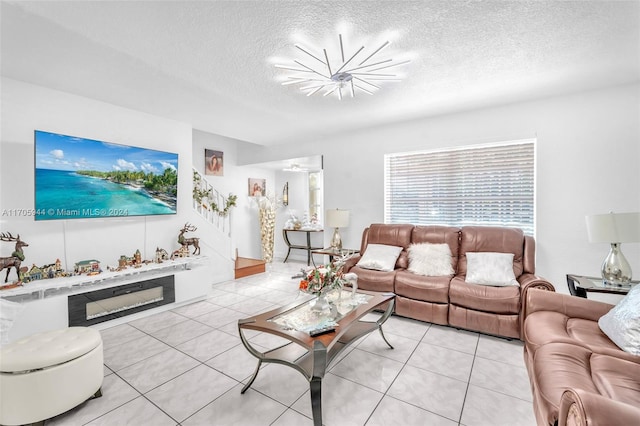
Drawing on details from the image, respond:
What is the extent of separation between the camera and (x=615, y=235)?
94.5 inches

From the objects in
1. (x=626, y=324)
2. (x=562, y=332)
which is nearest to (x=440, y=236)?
(x=562, y=332)

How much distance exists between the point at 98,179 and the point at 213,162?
2.88 metres

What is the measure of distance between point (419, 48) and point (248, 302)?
11.5ft

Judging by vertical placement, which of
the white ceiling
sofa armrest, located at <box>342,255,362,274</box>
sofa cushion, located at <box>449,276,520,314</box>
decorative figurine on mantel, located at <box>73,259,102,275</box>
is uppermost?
the white ceiling

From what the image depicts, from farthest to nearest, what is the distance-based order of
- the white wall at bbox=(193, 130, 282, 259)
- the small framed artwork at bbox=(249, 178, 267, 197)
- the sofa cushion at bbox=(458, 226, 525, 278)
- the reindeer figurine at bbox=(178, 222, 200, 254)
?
the small framed artwork at bbox=(249, 178, 267, 197)
the white wall at bbox=(193, 130, 282, 259)
the reindeer figurine at bbox=(178, 222, 200, 254)
the sofa cushion at bbox=(458, 226, 525, 278)

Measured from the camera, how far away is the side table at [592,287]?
2.36m

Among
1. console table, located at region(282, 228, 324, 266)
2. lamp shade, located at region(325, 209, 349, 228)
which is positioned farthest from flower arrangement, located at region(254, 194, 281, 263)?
lamp shade, located at region(325, 209, 349, 228)

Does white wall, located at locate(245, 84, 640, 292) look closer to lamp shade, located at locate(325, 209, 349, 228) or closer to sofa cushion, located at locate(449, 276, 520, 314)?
sofa cushion, located at locate(449, 276, 520, 314)

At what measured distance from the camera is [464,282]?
2988 millimetres

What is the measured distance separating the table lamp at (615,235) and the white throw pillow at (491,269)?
719 mm

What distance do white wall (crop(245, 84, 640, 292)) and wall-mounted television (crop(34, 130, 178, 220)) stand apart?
3.76 metres

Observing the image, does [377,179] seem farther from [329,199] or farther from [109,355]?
[109,355]

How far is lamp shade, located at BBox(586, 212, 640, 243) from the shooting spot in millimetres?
2342

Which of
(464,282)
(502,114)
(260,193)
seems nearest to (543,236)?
(464,282)
